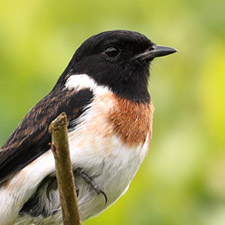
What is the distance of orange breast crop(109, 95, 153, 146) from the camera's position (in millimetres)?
4942

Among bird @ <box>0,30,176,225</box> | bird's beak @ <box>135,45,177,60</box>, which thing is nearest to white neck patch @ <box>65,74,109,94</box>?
bird @ <box>0,30,176,225</box>

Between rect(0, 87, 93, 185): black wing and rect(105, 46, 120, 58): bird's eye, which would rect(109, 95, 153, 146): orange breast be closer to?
rect(0, 87, 93, 185): black wing

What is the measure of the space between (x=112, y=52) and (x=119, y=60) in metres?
0.07

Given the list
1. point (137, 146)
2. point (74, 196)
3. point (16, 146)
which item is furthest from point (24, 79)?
point (74, 196)

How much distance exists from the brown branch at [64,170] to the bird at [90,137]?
2.64 feet

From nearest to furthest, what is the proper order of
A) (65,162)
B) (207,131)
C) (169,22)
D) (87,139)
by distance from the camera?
(65,162)
(87,139)
(207,131)
(169,22)

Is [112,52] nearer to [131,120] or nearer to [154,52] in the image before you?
[154,52]

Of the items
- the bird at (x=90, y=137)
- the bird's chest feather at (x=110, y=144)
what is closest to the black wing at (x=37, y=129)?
the bird at (x=90, y=137)

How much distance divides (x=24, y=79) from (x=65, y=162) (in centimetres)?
176

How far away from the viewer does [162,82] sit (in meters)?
5.92

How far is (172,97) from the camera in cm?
571

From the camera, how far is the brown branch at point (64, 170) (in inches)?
149

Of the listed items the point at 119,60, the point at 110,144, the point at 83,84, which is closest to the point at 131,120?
the point at 110,144

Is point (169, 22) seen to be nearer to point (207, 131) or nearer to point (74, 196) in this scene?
point (207, 131)
